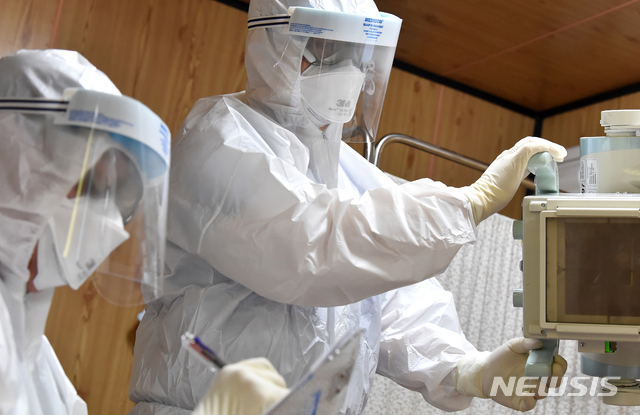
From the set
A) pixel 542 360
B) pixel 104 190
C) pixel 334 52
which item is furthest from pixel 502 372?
pixel 104 190

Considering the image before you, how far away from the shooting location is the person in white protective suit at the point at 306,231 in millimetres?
1101

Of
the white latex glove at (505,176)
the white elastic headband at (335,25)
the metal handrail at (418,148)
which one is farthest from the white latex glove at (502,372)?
the metal handrail at (418,148)

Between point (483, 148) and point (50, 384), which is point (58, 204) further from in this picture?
point (483, 148)

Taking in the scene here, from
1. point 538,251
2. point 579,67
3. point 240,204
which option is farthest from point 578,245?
point 579,67

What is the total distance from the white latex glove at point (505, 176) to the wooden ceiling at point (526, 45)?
114 centimetres

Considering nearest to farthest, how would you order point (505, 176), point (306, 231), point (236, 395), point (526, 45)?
point (236, 395)
point (306, 231)
point (505, 176)
point (526, 45)

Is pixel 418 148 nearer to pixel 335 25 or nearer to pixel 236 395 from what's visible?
pixel 335 25

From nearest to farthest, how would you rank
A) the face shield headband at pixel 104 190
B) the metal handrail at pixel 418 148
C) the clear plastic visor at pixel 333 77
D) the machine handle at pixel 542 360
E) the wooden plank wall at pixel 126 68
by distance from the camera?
the face shield headband at pixel 104 190, the machine handle at pixel 542 360, the clear plastic visor at pixel 333 77, the metal handrail at pixel 418 148, the wooden plank wall at pixel 126 68

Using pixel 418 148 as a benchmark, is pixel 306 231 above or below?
below

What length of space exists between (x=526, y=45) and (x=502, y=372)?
1.69 metres

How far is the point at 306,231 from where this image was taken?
1.08 m

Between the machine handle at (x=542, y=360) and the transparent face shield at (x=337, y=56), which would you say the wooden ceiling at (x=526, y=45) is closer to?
the transparent face shield at (x=337, y=56)

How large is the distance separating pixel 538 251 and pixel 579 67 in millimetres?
1934

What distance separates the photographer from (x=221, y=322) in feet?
3.92
